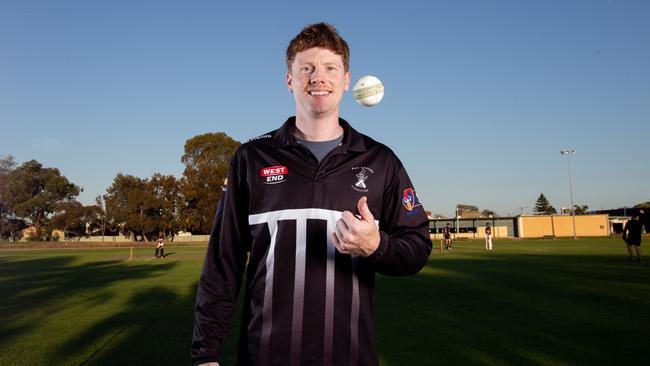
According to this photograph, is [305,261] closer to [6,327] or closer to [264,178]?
[264,178]

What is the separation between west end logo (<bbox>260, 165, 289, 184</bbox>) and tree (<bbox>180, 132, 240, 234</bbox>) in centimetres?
6742

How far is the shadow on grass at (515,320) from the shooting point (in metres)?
6.56

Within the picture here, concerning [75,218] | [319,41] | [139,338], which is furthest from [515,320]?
[75,218]

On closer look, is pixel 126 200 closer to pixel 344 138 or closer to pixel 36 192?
pixel 36 192

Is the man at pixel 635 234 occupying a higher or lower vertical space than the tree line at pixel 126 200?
lower

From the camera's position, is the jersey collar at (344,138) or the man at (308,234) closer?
the man at (308,234)

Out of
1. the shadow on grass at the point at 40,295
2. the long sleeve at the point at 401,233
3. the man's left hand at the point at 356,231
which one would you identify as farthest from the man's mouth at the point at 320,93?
the shadow on grass at the point at 40,295

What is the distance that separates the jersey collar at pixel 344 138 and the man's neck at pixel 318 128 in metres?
0.05

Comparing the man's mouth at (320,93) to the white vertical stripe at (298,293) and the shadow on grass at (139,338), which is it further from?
the shadow on grass at (139,338)

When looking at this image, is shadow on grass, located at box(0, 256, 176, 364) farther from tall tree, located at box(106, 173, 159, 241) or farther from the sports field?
tall tree, located at box(106, 173, 159, 241)

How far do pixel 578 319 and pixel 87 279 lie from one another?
53.8 feet

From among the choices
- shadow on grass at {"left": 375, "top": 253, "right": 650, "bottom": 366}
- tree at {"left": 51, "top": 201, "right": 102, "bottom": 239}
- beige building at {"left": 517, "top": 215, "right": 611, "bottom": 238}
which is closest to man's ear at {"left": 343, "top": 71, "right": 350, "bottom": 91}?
shadow on grass at {"left": 375, "top": 253, "right": 650, "bottom": 366}

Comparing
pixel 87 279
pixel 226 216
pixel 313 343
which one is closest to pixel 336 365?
pixel 313 343

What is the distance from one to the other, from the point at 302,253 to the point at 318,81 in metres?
0.88
